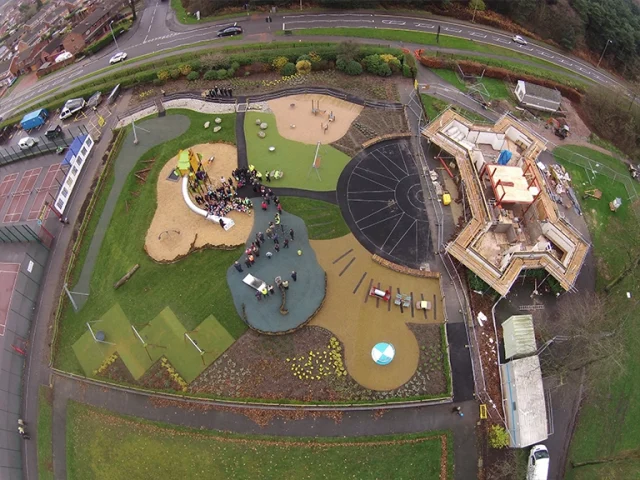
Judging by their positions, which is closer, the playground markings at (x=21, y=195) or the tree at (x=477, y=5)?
the playground markings at (x=21, y=195)

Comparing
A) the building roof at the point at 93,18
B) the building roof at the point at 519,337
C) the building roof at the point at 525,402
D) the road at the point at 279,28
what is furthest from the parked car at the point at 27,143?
the building roof at the point at 525,402

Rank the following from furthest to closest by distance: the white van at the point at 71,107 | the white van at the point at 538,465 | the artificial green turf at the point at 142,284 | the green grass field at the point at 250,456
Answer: the white van at the point at 71,107 → the artificial green turf at the point at 142,284 → the green grass field at the point at 250,456 → the white van at the point at 538,465

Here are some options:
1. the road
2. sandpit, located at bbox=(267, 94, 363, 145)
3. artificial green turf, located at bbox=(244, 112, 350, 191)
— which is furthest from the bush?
the road

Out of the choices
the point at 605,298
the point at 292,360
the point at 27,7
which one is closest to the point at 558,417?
the point at 605,298

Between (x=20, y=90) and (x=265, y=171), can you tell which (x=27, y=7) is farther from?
(x=265, y=171)

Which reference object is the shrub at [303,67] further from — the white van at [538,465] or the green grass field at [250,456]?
the white van at [538,465]

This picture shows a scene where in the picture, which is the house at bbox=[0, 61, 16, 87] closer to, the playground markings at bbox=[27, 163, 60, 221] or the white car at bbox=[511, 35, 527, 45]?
the playground markings at bbox=[27, 163, 60, 221]
